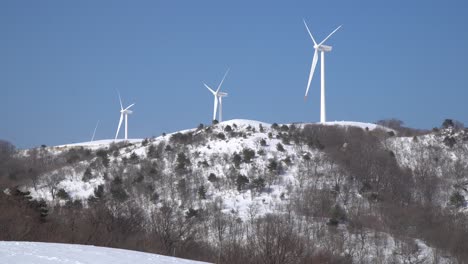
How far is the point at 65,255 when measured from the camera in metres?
11.9

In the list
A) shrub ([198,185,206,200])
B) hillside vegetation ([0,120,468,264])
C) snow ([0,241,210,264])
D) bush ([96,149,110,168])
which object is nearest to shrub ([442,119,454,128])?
hillside vegetation ([0,120,468,264])

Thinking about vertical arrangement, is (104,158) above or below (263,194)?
above

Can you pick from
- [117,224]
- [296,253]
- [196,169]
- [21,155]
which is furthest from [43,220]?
[21,155]

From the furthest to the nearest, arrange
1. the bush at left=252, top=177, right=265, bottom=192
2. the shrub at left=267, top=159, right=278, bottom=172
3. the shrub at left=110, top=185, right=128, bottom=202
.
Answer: the shrub at left=267, top=159, right=278, bottom=172, the bush at left=252, top=177, right=265, bottom=192, the shrub at left=110, top=185, right=128, bottom=202

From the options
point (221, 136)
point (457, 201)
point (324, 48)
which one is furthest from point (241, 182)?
point (324, 48)

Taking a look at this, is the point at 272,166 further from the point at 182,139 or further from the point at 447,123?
the point at 447,123

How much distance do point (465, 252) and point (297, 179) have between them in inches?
618

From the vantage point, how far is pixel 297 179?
51875 mm

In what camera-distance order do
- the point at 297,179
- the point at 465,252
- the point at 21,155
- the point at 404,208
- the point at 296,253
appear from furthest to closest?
the point at 21,155 < the point at 297,179 < the point at 404,208 < the point at 465,252 < the point at 296,253

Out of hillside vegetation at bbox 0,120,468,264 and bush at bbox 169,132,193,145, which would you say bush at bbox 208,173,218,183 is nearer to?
hillside vegetation at bbox 0,120,468,264

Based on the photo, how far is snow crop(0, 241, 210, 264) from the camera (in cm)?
1109

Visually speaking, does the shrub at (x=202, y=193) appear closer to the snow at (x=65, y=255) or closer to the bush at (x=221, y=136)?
the bush at (x=221, y=136)

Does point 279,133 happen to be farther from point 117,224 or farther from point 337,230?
point 117,224

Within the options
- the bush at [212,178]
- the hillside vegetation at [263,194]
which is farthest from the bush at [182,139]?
the bush at [212,178]
